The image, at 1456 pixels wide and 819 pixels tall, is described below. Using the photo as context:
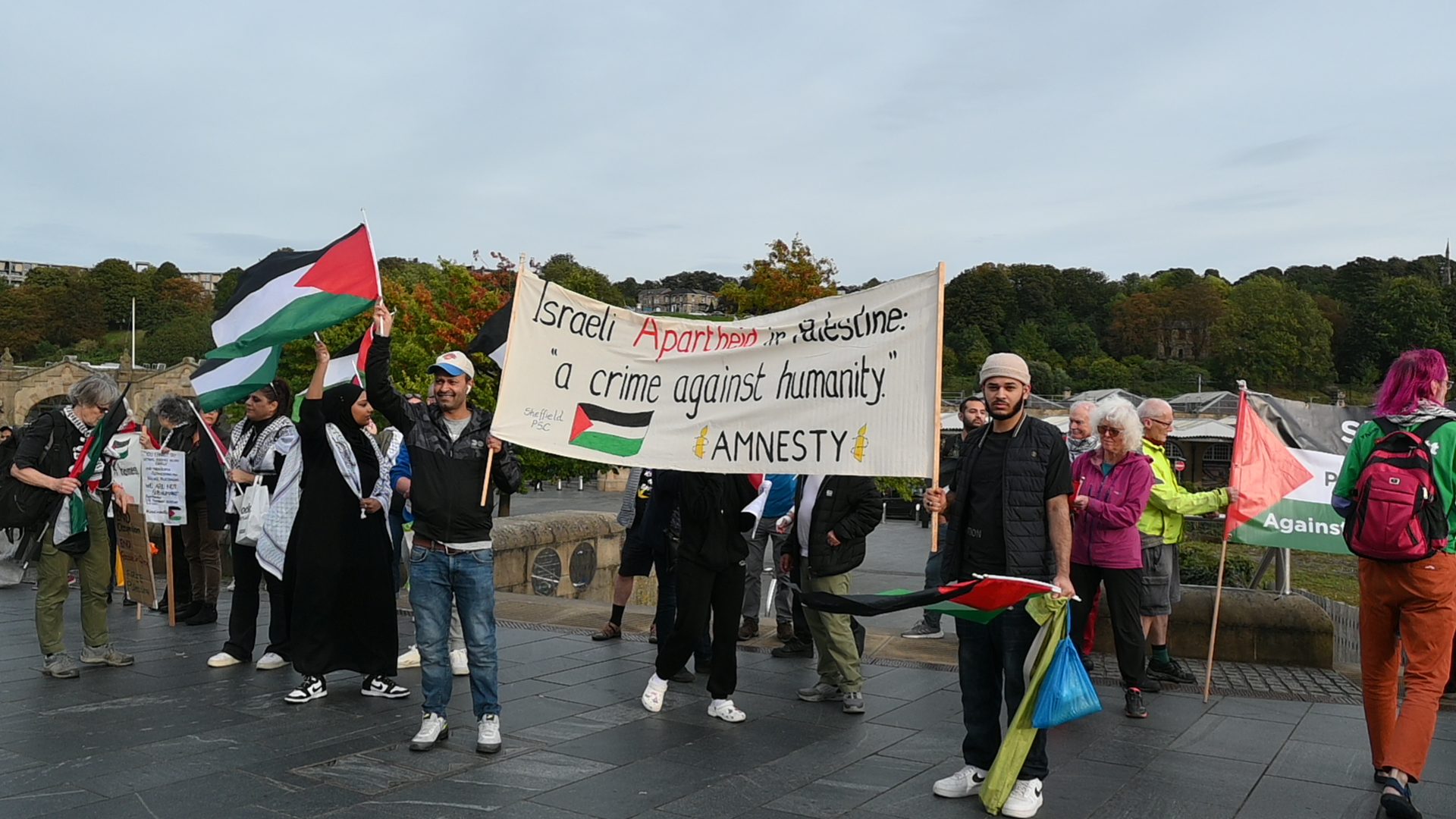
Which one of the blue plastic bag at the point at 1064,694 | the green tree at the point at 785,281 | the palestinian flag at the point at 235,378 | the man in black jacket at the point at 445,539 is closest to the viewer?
the blue plastic bag at the point at 1064,694

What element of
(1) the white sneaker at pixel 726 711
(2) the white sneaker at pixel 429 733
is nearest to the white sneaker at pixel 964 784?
(1) the white sneaker at pixel 726 711

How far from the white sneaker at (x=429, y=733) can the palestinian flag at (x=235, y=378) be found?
285 centimetres

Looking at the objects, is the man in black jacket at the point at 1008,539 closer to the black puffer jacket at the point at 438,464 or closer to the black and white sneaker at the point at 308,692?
the black puffer jacket at the point at 438,464

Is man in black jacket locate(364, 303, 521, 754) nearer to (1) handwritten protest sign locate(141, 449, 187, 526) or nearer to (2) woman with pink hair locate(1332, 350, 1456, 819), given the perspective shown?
(2) woman with pink hair locate(1332, 350, 1456, 819)

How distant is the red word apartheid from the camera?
20.1 feet

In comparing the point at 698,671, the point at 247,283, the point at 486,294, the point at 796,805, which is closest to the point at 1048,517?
the point at 796,805

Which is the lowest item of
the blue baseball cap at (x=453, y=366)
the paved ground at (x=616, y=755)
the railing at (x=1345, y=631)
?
the railing at (x=1345, y=631)

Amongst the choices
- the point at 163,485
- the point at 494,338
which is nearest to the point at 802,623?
the point at 494,338

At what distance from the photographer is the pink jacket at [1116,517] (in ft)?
21.5

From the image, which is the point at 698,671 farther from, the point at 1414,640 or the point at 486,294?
the point at 486,294

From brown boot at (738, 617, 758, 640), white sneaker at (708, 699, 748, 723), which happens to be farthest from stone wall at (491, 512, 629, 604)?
white sneaker at (708, 699, 748, 723)

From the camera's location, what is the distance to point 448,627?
5602 millimetres

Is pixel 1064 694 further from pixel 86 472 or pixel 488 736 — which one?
pixel 86 472

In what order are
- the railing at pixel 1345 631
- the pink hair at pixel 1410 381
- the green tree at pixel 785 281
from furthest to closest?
the green tree at pixel 785 281
the railing at pixel 1345 631
the pink hair at pixel 1410 381
